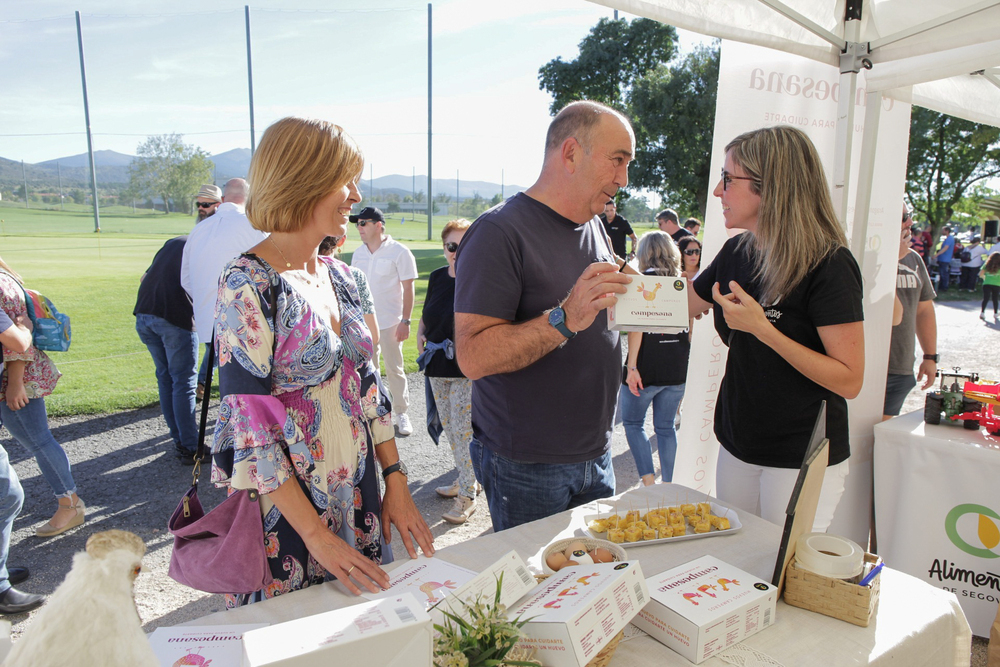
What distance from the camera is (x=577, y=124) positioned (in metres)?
2.05

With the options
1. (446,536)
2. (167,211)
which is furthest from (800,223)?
(167,211)

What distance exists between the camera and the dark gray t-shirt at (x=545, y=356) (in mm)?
1943

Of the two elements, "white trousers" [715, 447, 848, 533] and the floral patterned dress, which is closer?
the floral patterned dress

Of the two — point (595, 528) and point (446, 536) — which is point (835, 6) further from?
point (446, 536)

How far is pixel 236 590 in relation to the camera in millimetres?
1502

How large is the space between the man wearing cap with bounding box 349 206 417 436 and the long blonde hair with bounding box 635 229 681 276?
244 cm

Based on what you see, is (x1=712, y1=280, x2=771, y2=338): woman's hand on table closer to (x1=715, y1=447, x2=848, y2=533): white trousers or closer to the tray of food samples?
(x1=715, y1=447, x2=848, y2=533): white trousers

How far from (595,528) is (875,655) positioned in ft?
2.44

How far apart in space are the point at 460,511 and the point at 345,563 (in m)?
2.79

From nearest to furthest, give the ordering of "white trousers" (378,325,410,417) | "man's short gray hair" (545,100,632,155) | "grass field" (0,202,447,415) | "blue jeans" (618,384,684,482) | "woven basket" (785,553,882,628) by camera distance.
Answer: "woven basket" (785,553,882,628)
"man's short gray hair" (545,100,632,155)
"blue jeans" (618,384,684,482)
"white trousers" (378,325,410,417)
"grass field" (0,202,447,415)

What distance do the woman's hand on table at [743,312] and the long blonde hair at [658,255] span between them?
2059mm

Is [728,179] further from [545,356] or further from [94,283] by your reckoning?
[94,283]

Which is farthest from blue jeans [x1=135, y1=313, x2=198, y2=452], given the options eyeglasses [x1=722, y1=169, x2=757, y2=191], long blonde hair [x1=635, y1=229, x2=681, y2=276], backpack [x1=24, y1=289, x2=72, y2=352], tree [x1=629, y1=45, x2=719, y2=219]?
tree [x1=629, y1=45, x2=719, y2=219]

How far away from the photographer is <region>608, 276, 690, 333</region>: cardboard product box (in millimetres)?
1780
